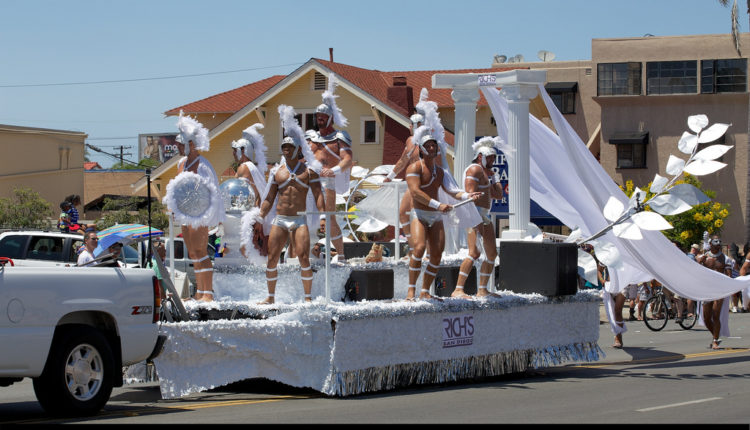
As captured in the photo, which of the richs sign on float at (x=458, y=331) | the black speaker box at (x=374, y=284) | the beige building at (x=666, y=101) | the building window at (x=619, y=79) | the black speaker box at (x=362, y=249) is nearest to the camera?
the richs sign on float at (x=458, y=331)

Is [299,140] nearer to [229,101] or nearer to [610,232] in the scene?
[610,232]

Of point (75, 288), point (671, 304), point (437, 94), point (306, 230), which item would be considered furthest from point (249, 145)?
point (437, 94)

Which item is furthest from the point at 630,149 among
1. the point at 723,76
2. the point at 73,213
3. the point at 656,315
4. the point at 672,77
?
the point at 73,213

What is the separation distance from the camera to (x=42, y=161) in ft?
139

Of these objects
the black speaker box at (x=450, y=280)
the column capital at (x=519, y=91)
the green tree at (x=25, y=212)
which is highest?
the column capital at (x=519, y=91)

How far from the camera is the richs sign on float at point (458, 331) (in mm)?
12203

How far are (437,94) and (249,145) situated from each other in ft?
103

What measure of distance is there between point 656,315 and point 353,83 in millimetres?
21344

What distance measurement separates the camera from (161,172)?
40562 millimetres

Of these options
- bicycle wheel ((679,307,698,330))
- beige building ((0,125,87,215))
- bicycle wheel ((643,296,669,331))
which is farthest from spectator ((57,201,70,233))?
beige building ((0,125,87,215))

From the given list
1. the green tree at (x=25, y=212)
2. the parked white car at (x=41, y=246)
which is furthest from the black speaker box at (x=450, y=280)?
the green tree at (x=25, y=212)

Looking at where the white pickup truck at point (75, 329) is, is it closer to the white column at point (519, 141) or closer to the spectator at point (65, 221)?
the white column at point (519, 141)

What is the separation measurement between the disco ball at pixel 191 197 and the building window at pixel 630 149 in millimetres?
38527

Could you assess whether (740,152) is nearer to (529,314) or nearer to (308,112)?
(308,112)
